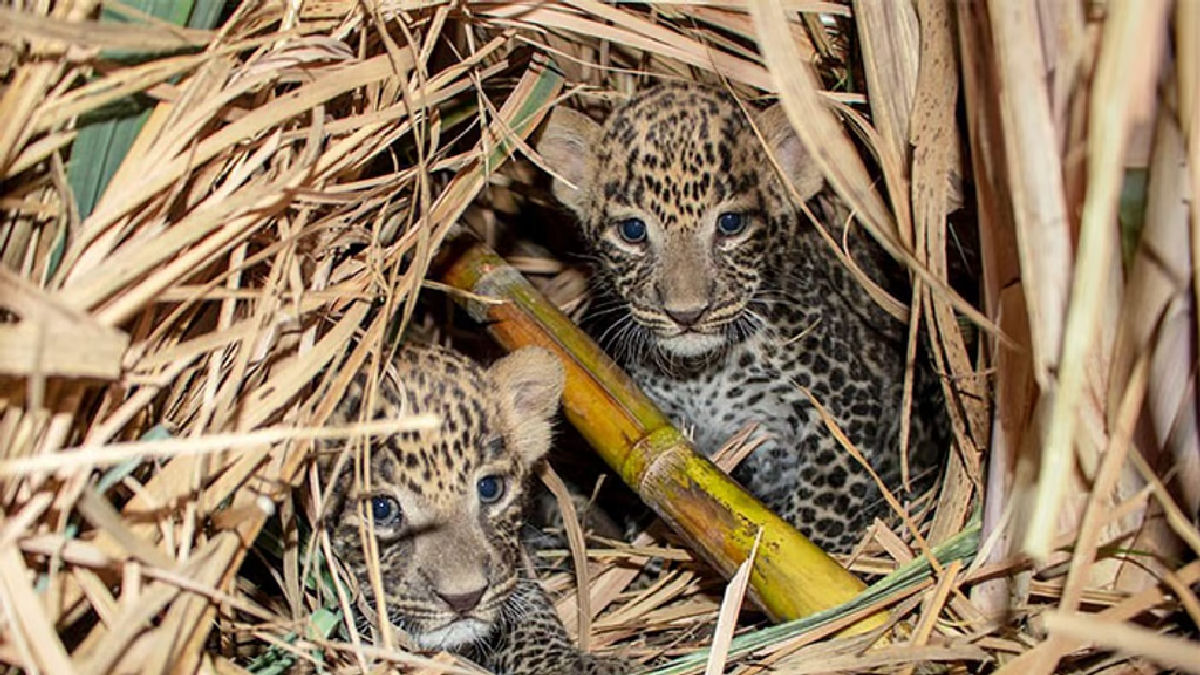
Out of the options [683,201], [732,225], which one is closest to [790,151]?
→ [732,225]

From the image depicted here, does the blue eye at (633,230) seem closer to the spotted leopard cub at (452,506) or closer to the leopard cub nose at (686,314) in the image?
the leopard cub nose at (686,314)

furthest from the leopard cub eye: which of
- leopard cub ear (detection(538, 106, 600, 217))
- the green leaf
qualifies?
the green leaf

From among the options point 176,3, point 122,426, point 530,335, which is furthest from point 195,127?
point 530,335

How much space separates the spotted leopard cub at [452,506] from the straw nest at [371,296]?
207 mm

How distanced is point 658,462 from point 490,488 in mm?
506

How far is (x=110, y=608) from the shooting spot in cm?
275

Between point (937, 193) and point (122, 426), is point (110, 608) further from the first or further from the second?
point (937, 193)

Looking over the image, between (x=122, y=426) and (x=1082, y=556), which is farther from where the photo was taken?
(x=122, y=426)

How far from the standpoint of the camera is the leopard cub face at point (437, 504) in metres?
3.68

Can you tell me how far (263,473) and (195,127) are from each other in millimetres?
822

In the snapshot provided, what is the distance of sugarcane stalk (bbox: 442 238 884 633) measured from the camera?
3502 mm

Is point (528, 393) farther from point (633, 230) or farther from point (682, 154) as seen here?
point (682, 154)

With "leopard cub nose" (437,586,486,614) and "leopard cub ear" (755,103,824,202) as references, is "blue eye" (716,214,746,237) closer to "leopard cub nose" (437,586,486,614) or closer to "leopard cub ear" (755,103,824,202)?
"leopard cub ear" (755,103,824,202)

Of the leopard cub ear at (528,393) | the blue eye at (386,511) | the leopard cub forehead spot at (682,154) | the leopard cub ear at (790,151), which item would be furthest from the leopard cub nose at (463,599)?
the leopard cub ear at (790,151)
